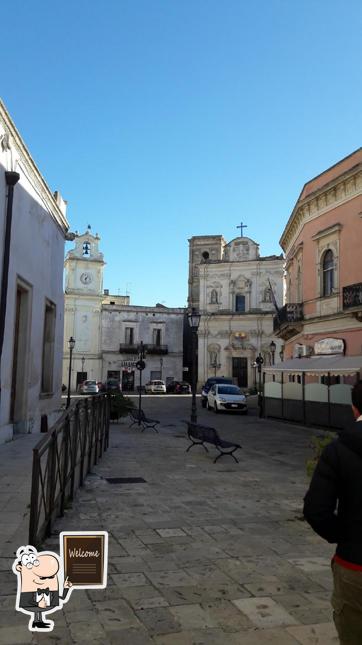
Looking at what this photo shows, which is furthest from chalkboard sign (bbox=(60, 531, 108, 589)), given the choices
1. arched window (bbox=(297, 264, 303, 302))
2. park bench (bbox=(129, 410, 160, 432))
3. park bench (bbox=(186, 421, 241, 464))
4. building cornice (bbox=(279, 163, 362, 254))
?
arched window (bbox=(297, 264, 303, 302))

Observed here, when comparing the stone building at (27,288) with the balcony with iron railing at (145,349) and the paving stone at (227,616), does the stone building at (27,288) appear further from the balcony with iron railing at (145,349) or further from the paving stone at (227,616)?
the balcony with iron railing at (145,349)

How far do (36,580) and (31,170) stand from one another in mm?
13156

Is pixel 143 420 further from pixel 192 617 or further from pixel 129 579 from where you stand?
pixel 192 617

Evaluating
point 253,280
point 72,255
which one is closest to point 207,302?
point 253,280

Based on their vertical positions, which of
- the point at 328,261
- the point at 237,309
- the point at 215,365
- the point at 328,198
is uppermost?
the point at 328,198

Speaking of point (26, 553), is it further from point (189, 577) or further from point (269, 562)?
point (269, 562)

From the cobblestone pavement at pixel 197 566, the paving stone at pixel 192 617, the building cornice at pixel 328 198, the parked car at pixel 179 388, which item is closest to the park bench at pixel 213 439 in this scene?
the cobblestone pavement at pixel 197 566

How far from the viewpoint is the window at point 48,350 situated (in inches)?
686

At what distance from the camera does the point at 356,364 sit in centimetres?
1772

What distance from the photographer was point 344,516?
2.32 meters

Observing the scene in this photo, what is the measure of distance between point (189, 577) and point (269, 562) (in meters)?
0.89

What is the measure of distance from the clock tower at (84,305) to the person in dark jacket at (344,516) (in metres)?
53.6

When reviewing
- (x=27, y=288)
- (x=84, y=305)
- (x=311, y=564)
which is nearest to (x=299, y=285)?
(x=27, y=288)

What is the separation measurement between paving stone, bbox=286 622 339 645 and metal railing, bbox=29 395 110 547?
2.42 metres
